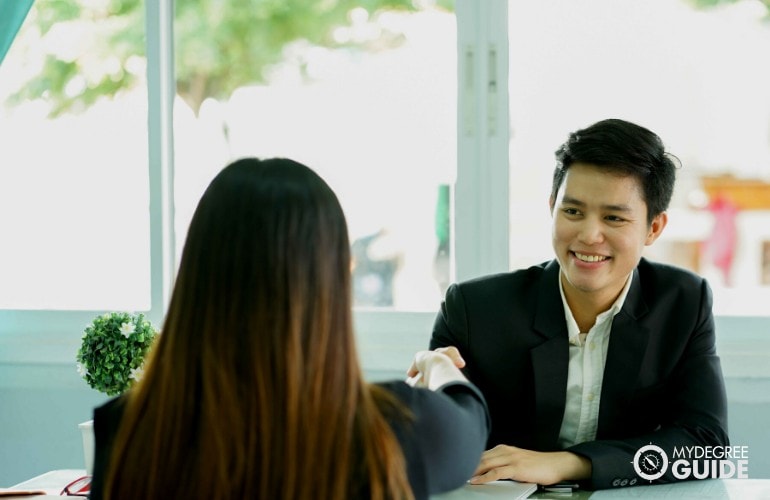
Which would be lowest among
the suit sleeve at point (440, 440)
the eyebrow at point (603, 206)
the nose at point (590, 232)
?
the suit sleeve at point (440, 440)

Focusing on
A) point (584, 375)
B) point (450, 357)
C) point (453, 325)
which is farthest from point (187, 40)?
point (450, 357)

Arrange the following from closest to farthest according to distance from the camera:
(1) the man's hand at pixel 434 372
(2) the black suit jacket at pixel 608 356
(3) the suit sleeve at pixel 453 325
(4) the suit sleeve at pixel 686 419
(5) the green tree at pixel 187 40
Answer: (1) the man's hand at pixel 434 372 → (4) the suit sleeve at pixel 686 419 → (2) the black suit jacket at pixel 608 356 → (3) the suit sleeve at pixel 453 325 → (5) the green tree at pixel 187 40

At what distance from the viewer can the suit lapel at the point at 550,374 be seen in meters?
2.18

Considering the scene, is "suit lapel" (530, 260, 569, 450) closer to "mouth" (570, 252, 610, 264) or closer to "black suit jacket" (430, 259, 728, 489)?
"black suit jacket" (430, 259, 728, 489)

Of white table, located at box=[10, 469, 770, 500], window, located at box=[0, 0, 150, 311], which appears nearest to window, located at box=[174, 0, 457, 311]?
window, located at box=[0, 0, 150, 311]

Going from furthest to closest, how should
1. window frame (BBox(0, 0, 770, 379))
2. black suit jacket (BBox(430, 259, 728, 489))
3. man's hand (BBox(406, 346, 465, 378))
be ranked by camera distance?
1. window frame (BBox(0, 0, 770, 379))
2. black suit jacket (BBox(430, 259, 728, 489))
3. man's hand (BBox(406, 346, 465, 378))

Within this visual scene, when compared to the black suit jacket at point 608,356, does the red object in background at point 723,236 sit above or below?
above

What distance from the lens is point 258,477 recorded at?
44.6 inches

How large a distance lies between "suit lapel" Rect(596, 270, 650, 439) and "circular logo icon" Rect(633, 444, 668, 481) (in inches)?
7.5

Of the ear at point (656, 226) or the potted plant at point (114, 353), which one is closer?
the potted plant at point (114, 353)

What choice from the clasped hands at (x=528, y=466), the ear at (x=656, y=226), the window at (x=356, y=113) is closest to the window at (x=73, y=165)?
the window at (x=356, y=113)

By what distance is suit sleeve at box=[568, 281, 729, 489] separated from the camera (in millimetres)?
1915

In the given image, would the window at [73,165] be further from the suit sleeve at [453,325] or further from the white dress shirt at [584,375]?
the white dress shirt at [584,375]

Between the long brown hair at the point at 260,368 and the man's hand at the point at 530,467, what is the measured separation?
2.37ft
